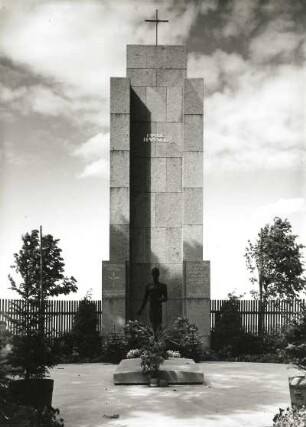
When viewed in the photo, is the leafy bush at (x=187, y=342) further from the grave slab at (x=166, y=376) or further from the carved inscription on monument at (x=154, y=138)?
the carved inscription on monument at (x=154, y=138)

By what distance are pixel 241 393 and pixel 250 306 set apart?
1036 cm

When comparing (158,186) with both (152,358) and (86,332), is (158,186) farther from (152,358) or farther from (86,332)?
(152,358)

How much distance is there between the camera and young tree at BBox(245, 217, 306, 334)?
23484 mm

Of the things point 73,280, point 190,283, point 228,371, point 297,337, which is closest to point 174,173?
point 190,283

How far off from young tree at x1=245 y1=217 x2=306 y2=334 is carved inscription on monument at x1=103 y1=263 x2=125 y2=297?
7.21 m

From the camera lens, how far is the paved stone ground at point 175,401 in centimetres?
916

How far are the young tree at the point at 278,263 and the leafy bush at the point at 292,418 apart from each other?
1439cm

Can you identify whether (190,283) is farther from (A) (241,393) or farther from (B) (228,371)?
(A) (241,393)

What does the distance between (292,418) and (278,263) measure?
15.8 m

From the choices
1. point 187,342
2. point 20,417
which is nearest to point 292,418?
point 20,417

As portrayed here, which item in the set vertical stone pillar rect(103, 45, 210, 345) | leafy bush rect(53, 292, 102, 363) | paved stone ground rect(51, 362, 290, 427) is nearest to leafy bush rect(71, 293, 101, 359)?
leafy bush rect(53, 292, 102, 363)

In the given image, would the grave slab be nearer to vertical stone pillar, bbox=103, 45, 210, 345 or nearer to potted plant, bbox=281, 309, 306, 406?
potted plant, bbox=281, 309, 306, 406

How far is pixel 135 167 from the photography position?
19906mm

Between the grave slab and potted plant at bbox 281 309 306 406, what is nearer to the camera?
potted plant at bbox 281 309 306 406
